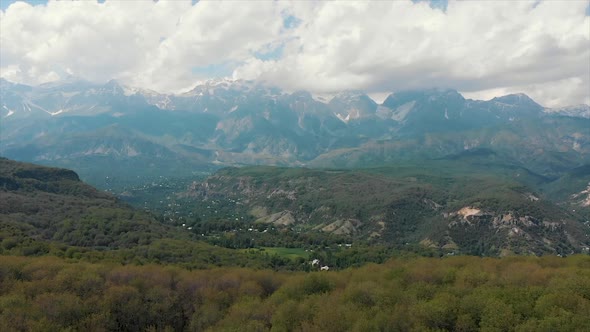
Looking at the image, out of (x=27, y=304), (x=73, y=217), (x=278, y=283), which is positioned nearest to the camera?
(x=27, y=304)

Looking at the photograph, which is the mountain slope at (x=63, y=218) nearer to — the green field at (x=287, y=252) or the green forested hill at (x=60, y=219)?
the green forested hill at (x=60, y=219)

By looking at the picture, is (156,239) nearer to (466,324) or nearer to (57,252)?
(57,252)

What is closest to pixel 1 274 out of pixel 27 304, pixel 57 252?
pixel 27 304

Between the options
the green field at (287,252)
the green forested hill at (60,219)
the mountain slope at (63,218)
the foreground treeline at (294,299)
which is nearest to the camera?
the foreground treeline at (294,299)

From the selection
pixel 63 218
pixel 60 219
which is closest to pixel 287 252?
pixel 63 218

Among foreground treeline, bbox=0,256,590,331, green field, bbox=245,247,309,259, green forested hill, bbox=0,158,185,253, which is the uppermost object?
green forested hill, bbox=0,158,185,253


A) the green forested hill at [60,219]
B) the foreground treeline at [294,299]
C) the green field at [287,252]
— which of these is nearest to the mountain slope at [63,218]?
the green forested hill at [60,219]

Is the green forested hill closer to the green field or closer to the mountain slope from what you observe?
the mountain slope

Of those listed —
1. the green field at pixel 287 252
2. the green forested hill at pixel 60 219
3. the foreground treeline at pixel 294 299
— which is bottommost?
the green field at pixel 287 252

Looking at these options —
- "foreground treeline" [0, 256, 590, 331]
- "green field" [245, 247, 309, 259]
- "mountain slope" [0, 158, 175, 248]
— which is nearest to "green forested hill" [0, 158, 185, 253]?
"mountain slope" [0, 158, 175, 248]
